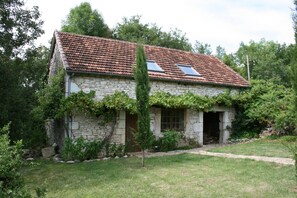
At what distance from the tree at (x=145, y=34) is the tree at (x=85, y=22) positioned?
185 centimetres

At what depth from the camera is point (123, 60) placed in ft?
42.5

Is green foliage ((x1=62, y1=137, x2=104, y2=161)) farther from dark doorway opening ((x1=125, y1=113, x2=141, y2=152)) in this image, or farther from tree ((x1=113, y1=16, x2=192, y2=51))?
tree ((x1=113, y1=16, x2=192, y2=51))

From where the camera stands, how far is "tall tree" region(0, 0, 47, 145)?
8984mm

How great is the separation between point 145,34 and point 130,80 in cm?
1862

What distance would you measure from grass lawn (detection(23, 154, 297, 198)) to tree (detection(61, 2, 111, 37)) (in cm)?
2028

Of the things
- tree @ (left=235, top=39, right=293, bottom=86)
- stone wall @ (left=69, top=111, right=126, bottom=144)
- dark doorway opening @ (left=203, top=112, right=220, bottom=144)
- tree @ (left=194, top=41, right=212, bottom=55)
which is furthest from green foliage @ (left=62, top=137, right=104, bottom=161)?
tree @ (left=194, top=41, right=212, bottom=55)

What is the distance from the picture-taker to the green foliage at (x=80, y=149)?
32.8ft

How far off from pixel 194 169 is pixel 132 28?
24.1 meters

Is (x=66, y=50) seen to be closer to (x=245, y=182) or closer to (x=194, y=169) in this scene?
(x=194, y=169)

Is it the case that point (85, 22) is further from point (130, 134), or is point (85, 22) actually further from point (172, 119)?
point (130, 134)

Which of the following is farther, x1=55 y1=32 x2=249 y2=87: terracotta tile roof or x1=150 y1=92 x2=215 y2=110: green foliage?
x1=150 y1=92 x2=215 y2=110: green foliage

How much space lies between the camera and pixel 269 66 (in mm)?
29500

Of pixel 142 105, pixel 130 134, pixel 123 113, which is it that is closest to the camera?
pixel 142 105

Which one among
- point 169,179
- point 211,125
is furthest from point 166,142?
point 211,125
